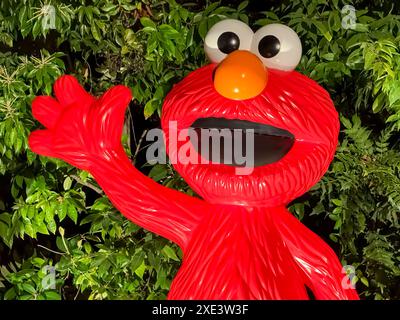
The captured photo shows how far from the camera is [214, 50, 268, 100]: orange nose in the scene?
1126 mm

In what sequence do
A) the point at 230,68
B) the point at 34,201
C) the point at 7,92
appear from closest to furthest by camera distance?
the point at 230,68
the point at 7,92
the point at 34,201

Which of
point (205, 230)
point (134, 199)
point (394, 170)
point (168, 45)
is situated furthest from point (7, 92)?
point (394, 170)

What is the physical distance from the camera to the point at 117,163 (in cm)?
127

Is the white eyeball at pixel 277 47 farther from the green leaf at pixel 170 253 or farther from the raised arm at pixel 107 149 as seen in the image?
the green leaf at pixel 170 253

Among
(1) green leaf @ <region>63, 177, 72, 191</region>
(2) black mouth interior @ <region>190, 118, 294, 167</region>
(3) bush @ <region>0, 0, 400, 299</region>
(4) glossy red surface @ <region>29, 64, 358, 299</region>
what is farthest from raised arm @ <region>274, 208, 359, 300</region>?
(1) green leaf @ <region>63, 177, 72, 191</region>

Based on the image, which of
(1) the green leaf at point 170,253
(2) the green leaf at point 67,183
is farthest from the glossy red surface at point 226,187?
(2) the green leaf at point 67,183

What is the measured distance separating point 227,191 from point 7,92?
2.19 ft

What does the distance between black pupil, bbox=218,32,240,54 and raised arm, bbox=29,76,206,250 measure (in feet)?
0.65

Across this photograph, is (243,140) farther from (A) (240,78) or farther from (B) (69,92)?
(B) (69,92)

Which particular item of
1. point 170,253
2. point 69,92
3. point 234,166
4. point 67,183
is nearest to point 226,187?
point 234,166

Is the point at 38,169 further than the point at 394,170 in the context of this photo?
Yes

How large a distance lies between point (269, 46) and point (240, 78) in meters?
0.12

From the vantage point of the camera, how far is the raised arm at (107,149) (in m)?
1.24
